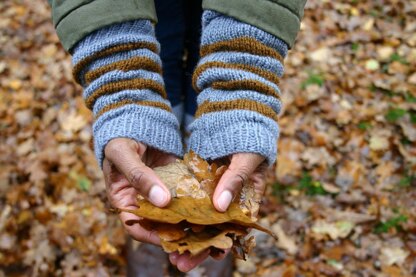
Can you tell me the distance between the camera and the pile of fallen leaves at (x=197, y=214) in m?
1.24

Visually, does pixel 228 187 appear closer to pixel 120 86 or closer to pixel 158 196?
pixel 158 196

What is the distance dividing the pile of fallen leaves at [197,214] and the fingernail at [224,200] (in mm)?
21

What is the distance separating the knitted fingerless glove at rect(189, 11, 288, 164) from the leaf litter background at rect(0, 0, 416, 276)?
1.31 m

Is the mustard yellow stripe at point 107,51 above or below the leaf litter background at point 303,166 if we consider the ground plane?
above

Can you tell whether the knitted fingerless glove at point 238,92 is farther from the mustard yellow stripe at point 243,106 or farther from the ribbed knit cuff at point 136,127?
the ribbed knit cuff at point 136,127

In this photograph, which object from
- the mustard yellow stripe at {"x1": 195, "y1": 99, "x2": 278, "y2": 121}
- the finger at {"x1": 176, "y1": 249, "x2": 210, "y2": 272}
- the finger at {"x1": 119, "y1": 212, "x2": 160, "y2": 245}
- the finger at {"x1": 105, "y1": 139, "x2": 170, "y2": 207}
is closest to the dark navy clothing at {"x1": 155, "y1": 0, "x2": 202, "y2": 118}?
the mustard yellow stripe at {"x1": 195, "y1": 99, "x2": 278, "y2": 121}

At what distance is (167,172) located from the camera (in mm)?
1479

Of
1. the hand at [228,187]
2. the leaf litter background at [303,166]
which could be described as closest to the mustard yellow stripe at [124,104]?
the hand at [228,187]

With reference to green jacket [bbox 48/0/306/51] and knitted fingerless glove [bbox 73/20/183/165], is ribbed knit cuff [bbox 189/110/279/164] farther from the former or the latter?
green jacket [bbox 48/0/306/51]

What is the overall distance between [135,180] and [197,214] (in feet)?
0.79

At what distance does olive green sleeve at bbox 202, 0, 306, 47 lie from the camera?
155 centimetres

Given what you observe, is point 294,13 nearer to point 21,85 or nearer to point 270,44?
point 270,44

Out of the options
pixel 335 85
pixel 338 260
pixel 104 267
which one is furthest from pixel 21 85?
pixel 338 260

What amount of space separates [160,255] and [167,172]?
119cm
